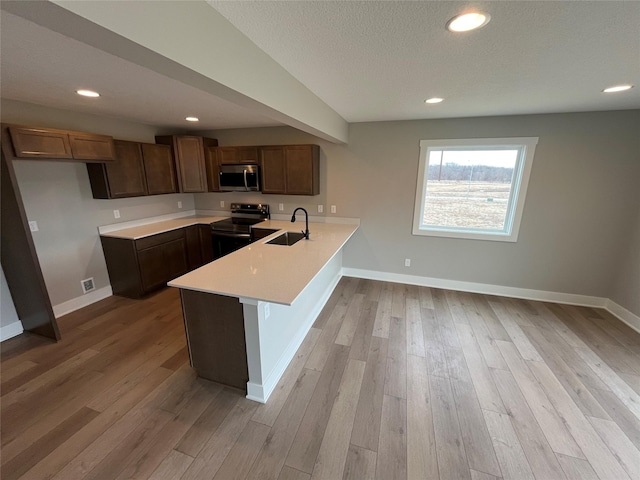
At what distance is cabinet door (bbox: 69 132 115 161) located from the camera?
2.71 meters

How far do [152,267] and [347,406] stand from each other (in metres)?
3.09

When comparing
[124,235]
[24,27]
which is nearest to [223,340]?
[24,27]

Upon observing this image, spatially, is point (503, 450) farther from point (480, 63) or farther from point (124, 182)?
point (124, 182)

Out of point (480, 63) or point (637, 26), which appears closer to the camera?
point (637, 26)

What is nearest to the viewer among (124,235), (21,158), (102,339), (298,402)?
(298,402)

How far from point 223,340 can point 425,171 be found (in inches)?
127

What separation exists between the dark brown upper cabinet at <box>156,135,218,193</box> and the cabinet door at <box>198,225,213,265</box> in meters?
0.66

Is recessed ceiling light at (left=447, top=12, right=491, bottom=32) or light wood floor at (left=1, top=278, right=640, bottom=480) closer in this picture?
recessed ceiling light at (left=447, top=12, right=491, bottom=32)

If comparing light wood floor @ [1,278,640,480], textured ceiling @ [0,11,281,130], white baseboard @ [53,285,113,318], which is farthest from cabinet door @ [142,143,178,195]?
light wood floor @ [1,278,640,480]

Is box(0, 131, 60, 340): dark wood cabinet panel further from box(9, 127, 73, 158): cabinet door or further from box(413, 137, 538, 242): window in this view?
box(413, 137, 538, 242): window

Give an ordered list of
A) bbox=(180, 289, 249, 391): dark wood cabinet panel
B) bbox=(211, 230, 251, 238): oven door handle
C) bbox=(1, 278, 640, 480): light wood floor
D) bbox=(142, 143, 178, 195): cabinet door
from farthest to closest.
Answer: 1. bbox=(211, 230, 251, 238): oven door handle
2. bbox=(142, 143, 178, 195): cabinet door
3. bbox=(180, 289, 249, 391): dark wood cabinet panel
4. bbox=(1, 278, 640, 480): light wood floor

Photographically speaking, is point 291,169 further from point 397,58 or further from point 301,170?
point 397,58

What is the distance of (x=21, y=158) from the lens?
2.33 metres

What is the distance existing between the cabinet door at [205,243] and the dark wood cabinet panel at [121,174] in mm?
953
